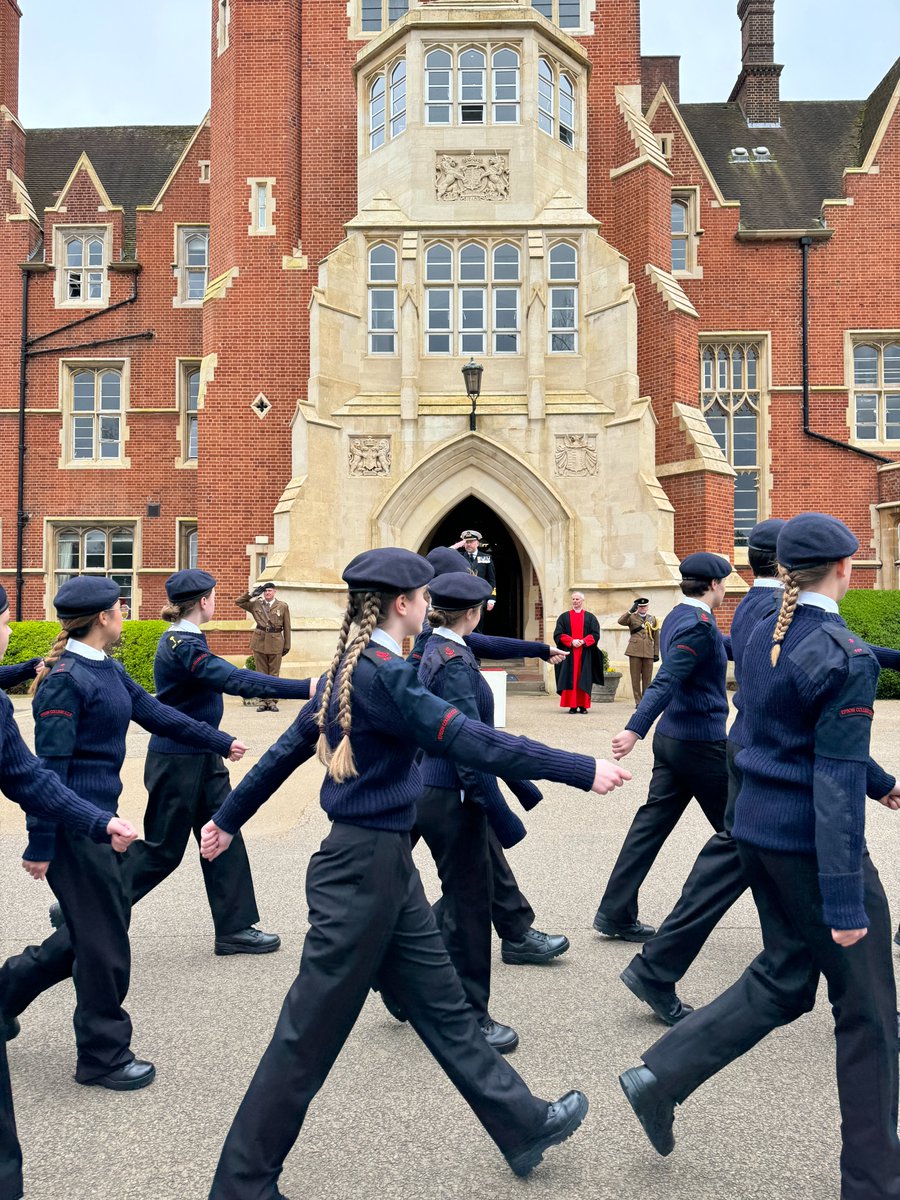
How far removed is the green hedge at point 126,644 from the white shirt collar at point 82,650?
13325mm

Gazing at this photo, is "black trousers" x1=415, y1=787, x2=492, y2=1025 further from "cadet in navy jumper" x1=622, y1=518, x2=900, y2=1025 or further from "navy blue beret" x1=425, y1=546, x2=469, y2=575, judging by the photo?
"navy blue beret" x1=425, y1=546, x2=469, y2=575

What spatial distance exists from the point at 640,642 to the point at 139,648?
8733mm

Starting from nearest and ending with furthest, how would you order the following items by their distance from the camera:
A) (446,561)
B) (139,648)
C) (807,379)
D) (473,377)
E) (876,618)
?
(446,561) → (473,377) → (876,618) → (139,648) → (807,379)

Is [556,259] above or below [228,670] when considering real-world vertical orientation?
above

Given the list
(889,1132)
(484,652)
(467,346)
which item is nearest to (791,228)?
(467,346)

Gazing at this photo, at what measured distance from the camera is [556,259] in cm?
1697

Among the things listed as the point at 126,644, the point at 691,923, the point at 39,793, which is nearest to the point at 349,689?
the point at 39,793

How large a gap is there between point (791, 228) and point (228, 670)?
2095 centimetres

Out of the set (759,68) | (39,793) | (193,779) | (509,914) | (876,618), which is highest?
(759,68)

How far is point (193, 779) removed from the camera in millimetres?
4562

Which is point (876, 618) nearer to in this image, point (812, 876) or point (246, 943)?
point (246, 943)

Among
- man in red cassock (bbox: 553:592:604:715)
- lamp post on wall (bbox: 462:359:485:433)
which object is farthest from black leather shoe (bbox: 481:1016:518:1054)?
lamp post on wall (bbox: 462:359:485:433)

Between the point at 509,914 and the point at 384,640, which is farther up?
the point at 384,640

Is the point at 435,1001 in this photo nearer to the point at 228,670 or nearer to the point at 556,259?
the point at 228,670
